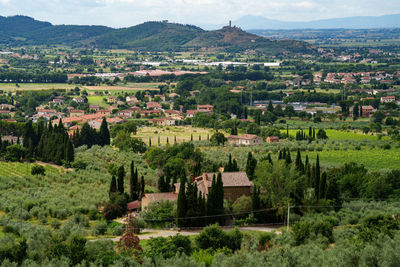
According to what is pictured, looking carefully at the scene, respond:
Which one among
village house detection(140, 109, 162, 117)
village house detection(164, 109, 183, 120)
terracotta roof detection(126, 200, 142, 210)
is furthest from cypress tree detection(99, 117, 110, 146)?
village house detection(164, 109, 183, 120)

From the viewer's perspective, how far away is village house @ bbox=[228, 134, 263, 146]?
6762 centimetres

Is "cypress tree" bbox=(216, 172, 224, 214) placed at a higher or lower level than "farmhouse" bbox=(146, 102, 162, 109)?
higher

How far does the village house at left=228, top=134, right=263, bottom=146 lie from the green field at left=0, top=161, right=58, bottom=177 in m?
25.5

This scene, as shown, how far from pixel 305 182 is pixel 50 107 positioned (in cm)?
7373

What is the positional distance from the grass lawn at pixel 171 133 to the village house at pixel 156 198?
29986 mm

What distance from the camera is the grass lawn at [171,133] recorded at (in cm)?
7103

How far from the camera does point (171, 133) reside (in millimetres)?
77125

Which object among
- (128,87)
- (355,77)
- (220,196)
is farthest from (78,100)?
(220,196)

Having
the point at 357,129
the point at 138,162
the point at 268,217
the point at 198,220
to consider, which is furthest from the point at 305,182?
the point at 357,129

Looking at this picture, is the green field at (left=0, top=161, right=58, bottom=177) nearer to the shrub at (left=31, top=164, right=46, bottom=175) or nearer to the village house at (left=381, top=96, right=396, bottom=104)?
the shrub at (left=31, top=164, right=46, bottom=175)

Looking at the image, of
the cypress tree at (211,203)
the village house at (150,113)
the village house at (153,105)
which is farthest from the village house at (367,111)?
the cypress tree at (211,203)

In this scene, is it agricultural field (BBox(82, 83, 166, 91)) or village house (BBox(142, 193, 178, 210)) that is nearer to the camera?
village house (BBox(142, 193, 178, 210))

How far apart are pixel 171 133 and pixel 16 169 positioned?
1264 inches

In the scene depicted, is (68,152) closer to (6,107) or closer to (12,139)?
(12,139)
